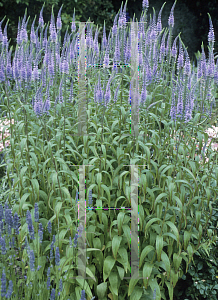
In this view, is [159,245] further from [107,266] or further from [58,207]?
[58,207]

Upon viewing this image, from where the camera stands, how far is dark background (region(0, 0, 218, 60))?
29.8 ft

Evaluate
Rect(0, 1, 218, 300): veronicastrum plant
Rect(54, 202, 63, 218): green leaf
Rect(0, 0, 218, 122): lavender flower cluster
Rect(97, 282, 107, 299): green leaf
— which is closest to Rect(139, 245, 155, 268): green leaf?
Rect(0, 1, 218, 300): veronicastrum plant

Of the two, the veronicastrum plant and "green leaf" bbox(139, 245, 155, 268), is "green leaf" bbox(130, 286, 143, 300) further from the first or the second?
"green leaf" bbox(139, 245, 155, 268)

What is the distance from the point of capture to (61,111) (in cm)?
334

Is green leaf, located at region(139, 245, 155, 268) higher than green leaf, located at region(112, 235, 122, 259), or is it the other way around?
green leaf, located at region(112, 235, 122, 259)

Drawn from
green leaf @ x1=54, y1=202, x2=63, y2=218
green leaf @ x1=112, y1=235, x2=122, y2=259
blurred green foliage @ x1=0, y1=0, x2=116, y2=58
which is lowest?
green leaf @ x1=112, y1=235, x2=122, y2=259

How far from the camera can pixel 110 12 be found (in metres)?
10.1

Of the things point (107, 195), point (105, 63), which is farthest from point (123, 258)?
point (105, 63)

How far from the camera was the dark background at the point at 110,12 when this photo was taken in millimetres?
9075

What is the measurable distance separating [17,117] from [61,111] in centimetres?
49

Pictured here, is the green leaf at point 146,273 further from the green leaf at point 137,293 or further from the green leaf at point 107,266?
the green leaf at point 107,266

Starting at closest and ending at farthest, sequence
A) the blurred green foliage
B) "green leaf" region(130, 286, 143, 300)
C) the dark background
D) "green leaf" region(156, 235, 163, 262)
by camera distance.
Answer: "green leaf" region(156, 235, 163, 262), "green leaf" region(130, 286, 143, 300), the blurred green foliage, the dark background

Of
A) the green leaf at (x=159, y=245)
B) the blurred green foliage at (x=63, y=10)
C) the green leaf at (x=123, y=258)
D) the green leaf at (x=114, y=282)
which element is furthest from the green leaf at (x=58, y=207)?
the blurred green foliage at (x=63, y=10)

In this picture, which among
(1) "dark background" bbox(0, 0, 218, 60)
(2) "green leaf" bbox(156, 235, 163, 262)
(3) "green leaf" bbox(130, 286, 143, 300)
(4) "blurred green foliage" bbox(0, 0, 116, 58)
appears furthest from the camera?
(1) "dark background" bbox(0, 0, 218, 60)
